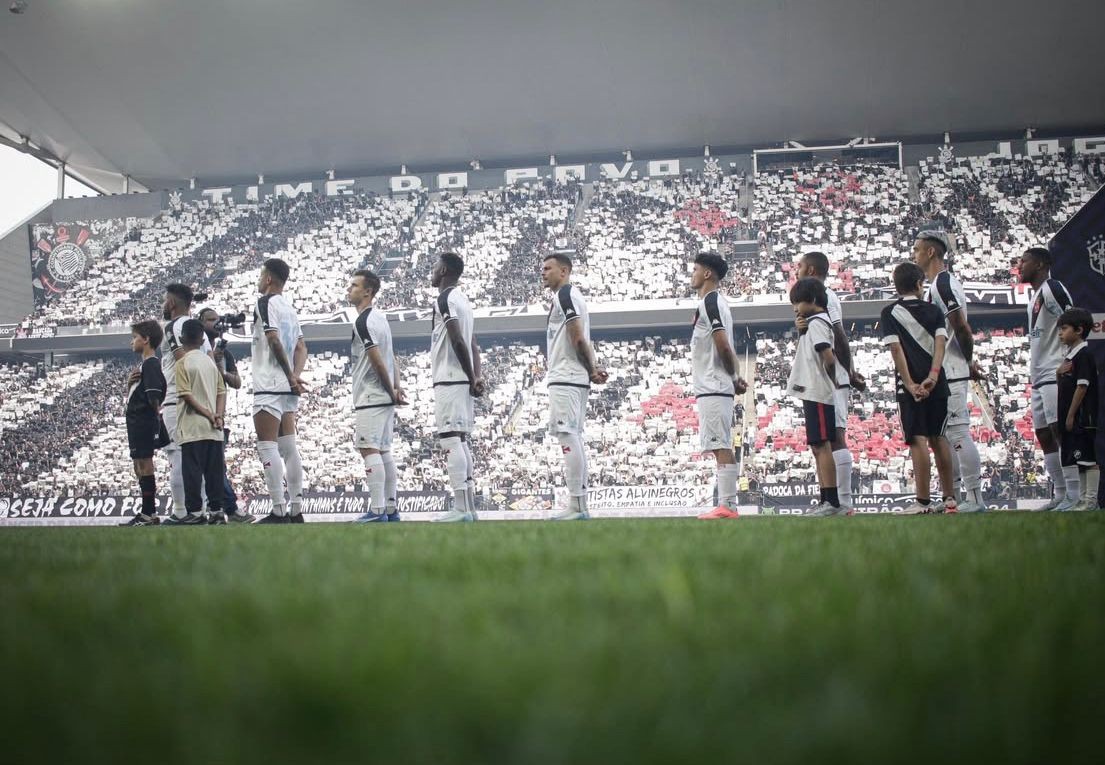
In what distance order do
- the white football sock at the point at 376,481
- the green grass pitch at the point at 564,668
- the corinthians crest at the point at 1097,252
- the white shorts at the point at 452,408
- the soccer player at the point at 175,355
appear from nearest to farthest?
the green grass pitch at the point at 564,668, the white shorts at the point at 452,408, the white football sock at the point at 376,481, the soccer player at the point at 175,355, the corinthians crest at the point at 1097,252

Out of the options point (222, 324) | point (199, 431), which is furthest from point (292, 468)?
point (222, 324)

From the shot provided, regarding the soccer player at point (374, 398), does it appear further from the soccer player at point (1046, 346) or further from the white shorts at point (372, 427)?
the soccer player at point (1046, 346)

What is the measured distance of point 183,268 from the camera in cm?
2742

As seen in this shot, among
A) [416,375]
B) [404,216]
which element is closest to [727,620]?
[416,375]

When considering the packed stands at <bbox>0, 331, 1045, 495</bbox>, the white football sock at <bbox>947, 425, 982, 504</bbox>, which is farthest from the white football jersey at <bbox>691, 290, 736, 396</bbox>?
the packed stands at <bbox>0, 331, 1045, 495</bbox>

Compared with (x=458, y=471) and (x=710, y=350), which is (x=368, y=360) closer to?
(x=458, y=471)

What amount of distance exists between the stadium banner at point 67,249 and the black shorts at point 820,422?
89.7 feet

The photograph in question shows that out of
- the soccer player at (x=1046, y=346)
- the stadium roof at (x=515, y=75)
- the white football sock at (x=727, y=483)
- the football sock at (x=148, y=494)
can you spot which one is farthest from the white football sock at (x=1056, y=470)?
the stadium roof at (x=515, y=75)

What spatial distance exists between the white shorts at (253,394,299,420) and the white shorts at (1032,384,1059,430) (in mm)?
5955

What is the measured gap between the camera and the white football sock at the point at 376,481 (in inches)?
293

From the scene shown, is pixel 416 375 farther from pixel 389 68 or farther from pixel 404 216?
pixel 389 68

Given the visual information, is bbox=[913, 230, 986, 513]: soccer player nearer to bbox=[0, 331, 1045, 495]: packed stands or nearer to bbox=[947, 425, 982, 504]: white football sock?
bbox=[947, 425, 982, 504]: white football sock

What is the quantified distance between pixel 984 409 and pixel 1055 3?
1045 centimetres

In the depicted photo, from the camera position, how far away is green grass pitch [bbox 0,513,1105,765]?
0.62 meters
